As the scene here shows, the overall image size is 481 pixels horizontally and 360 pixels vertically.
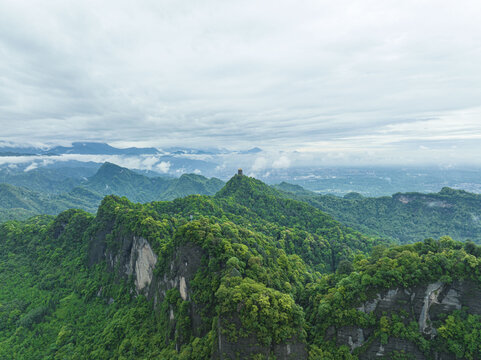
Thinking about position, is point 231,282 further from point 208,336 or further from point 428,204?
point 428,204

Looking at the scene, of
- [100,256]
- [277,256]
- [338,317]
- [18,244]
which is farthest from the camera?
[18,244]

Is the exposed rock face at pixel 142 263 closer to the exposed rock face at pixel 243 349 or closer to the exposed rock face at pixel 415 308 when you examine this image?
the exposed rock face at pixel 243 349

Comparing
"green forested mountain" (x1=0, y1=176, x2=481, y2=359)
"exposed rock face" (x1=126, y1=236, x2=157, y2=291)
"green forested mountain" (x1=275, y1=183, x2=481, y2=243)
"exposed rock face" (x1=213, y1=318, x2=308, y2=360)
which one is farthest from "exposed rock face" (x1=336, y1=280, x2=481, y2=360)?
"green forested mountain" (x1=275, y1=183, x2=481, y2=243)

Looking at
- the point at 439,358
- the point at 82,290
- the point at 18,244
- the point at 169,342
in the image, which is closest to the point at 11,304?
the point at 82,290

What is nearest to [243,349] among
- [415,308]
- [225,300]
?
[225,300]

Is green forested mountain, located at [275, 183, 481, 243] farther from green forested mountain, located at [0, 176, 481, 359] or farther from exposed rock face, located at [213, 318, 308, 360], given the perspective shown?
exposed rock face, located at [213, 318, 308, 360]

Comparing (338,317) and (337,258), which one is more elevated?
(338,317)

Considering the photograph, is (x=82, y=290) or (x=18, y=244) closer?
(x=82, y=290)
